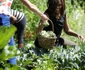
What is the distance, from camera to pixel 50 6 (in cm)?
488

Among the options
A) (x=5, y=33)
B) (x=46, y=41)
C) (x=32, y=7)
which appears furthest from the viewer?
(x=46, y=41)

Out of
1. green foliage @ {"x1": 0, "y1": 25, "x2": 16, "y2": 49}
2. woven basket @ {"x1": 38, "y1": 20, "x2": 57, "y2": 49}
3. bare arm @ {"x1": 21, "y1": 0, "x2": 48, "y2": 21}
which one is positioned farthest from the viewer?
woven basket @ {"x1": 38, "y1": 20, "x2": 57, "y2": 49}

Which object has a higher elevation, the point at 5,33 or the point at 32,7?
the point at 5,33

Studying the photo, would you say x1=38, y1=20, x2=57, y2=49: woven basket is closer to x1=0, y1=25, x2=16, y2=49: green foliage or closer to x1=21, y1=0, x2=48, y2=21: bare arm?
x1=21, y1=0, x2=48, y2=21: bare arm

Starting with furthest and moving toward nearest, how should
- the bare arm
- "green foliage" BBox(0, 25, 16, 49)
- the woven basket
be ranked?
the woven basket < the bare arm < "green foliage" BBox(0, 25, 16, 49)

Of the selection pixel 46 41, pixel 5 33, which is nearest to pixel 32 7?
pixel 46 41

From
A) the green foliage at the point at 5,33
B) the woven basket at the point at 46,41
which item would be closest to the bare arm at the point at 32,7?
the woven basket at the point at 46,41

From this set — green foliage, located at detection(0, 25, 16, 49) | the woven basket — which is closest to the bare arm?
the woven basket

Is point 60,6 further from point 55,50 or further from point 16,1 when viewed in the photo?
point 16,1

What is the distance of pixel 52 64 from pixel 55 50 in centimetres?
38

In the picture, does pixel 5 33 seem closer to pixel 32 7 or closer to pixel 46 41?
pixel 32 7

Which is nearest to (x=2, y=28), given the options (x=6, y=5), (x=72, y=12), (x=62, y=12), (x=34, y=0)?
(x=6, y=5)

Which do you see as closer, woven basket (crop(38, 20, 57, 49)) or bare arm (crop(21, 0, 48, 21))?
bare arm (crop(21, 0, 48, 21))

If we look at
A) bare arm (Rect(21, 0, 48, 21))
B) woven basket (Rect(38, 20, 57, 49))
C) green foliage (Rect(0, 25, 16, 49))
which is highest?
green foliage (Rect(0, 25, 16, 49))
